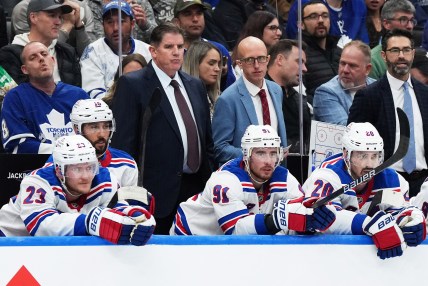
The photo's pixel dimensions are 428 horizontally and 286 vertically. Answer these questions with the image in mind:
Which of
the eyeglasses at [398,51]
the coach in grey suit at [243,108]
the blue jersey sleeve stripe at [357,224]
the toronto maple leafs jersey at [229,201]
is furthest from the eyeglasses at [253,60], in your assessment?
the blue jersey sleeve stripe at [357,224]

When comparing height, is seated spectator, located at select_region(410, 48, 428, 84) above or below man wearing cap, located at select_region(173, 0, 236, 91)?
below

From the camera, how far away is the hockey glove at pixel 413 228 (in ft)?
18.4

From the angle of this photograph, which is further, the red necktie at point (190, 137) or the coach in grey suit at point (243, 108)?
the coach in grey suit at point (243, 108)

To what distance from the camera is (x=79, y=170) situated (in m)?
5.93

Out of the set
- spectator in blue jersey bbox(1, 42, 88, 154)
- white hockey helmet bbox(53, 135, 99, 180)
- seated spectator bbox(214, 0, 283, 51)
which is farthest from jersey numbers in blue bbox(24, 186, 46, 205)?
seated spectator bbox(214, 0, 283, 51)

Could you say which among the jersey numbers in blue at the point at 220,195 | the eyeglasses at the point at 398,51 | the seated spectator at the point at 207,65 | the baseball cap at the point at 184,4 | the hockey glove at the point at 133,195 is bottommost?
the jersey numbers in blue at the point at 220,195

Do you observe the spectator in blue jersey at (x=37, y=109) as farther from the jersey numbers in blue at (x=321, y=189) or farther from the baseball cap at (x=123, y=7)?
the jersey numbers in blue at (x=321, y=189)

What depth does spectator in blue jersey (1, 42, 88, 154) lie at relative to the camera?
7008 millimetres

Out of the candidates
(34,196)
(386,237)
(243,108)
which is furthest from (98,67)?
(386,237)

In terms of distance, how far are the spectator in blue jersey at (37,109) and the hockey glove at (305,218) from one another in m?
1.86

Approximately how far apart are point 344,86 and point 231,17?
1542 mm

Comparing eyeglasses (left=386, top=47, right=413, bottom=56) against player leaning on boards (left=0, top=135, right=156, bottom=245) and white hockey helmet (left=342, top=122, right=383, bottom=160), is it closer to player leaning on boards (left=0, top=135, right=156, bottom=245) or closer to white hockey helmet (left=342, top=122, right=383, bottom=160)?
white hockey helmet (left=342, top=122, right=383, bottom=160)

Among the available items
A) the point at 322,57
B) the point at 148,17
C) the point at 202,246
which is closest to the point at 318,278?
the point at 202,246

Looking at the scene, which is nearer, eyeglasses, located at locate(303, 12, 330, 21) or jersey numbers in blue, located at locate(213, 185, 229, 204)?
jersey numbers in blue, located at locate(213, 185, 229, 204)
